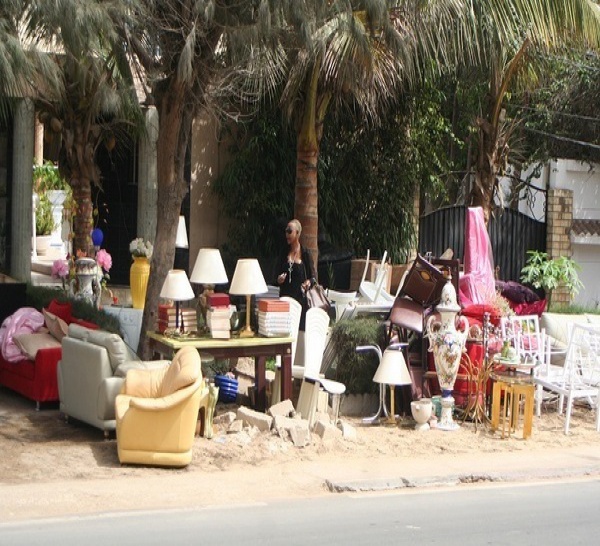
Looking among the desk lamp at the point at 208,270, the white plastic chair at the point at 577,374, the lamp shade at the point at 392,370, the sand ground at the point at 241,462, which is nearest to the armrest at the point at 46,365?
the sand ground at the point at 241,462

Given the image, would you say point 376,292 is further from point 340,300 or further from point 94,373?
point 94,373

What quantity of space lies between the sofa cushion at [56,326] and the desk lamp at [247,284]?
2.25 meters

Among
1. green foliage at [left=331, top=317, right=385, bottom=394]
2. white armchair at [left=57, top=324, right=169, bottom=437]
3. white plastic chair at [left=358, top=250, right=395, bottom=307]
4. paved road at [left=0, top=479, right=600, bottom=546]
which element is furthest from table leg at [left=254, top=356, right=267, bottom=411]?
white plastic chair at [left=358, top=250, right=395, bottom=307]

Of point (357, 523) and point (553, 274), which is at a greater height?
point (553, 274)

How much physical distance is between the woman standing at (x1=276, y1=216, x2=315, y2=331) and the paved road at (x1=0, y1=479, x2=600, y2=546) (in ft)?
12.8

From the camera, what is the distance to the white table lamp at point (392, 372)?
11570 millimetres

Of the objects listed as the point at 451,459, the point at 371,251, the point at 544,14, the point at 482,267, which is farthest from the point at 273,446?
the point at 371,251

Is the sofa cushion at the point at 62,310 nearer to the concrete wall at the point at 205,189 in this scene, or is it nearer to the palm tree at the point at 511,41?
the concrete wall at the point at 205,189

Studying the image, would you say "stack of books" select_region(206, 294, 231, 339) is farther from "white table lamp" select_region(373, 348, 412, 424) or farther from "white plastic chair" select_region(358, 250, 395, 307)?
"white plastic chair" select_region(358, 250, 395, 307)

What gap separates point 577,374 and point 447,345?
2.06 meters

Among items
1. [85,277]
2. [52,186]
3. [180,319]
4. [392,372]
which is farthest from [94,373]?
[52,186]

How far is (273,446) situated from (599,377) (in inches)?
169

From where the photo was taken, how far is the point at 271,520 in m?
8.16

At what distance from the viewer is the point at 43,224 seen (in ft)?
74.9
